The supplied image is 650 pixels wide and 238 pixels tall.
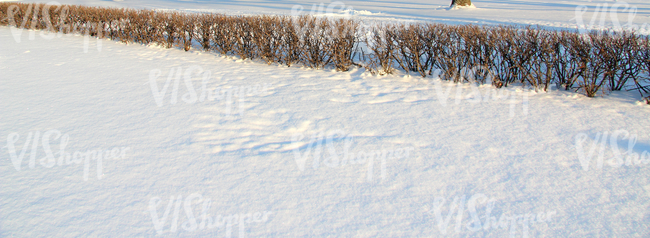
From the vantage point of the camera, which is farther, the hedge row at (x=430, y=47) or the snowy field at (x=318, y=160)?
the hedge row at (x=430, y=47)

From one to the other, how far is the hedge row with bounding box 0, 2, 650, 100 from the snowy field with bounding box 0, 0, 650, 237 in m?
0.33

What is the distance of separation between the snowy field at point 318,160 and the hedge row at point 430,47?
329 mm

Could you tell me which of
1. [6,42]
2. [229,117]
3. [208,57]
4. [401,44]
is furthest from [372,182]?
[6,42]

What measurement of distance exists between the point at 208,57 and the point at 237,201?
5.20 metres

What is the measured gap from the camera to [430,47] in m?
5.53

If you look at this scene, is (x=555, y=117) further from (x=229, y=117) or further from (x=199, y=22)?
(x=199, y=22)

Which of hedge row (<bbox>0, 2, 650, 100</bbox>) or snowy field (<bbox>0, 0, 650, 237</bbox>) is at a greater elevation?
hedge row (<bbox>0, 2, 650, 100</bbox>)

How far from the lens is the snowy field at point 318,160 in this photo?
261 centimetres

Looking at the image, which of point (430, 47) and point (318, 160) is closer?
point (318, 160)

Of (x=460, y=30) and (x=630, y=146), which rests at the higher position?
(x=460, y=30)

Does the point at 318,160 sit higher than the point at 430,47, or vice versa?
the point at 430,47

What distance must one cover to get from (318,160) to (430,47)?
3.11m

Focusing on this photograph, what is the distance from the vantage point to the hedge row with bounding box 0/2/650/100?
453 cm

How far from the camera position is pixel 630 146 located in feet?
11.6
